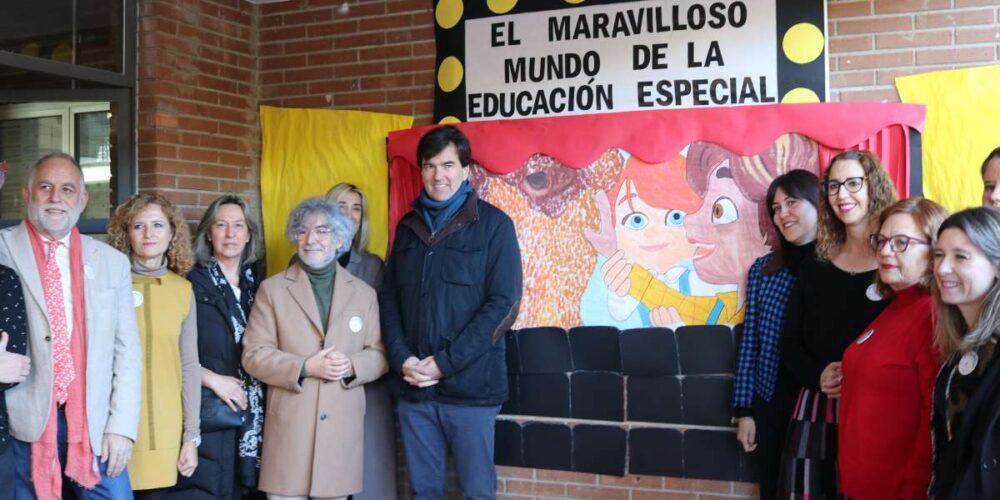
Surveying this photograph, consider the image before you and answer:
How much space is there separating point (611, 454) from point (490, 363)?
2.43ft

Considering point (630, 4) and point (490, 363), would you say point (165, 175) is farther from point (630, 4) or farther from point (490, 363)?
point (630, 4)

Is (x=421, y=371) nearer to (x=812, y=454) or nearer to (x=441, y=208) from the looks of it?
(x=441, y=208)

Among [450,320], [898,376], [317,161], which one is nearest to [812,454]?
[898,376]

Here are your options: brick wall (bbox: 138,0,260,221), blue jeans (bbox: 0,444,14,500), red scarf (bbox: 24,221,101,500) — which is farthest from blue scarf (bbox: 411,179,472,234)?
blue jeans (bbox: 0,444,14,500)

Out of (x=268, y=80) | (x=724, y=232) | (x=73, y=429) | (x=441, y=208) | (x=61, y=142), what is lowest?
(x=73, y=429)

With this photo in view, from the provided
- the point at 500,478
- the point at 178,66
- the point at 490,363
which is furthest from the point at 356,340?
the point at 178,66

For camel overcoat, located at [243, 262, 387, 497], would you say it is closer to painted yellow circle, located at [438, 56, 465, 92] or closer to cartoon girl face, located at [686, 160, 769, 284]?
painted yellow circle, located at [438, 56, 465, 92]

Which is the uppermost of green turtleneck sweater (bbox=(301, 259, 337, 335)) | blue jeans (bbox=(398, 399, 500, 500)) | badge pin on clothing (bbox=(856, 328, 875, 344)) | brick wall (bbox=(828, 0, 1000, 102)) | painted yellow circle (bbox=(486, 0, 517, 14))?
painted yellow circle (bbox=(486, 0, 517, 14))

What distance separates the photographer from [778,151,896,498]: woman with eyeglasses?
9.94 feet

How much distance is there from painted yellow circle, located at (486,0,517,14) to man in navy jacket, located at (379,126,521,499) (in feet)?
2.78

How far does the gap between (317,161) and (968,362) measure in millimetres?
3366

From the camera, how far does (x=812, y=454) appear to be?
308 centimetres

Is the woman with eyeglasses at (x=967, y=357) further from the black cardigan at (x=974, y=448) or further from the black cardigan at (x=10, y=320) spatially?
the black cardigan at (x=10, y=320)

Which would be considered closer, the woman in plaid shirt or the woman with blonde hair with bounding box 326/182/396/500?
the woman in plaid shirt
